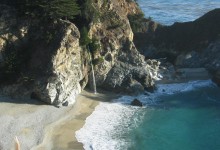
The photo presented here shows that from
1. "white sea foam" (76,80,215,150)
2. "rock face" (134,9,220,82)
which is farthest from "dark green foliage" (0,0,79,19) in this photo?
"rock face" (134,9,220,82)

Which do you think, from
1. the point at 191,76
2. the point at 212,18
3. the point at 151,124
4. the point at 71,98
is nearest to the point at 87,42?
the point at 71,98

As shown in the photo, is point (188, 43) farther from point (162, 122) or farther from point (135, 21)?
point (162, 122)

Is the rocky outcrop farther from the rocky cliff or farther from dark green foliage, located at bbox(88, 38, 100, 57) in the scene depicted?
dark green foliage, located at bbox(88, 38, 100, 57)

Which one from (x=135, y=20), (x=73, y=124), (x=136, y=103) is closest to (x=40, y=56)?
(x=73, y=124)

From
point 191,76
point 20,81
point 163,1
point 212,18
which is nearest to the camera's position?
point 20,81

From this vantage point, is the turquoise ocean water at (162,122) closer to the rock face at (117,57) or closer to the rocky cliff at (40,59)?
the rock face at (117,57)

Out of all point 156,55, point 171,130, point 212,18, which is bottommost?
point 171,130

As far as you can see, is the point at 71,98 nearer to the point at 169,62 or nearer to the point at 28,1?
the point at 28,1

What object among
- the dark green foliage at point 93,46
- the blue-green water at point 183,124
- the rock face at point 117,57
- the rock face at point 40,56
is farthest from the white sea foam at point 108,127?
the dark green foliage at point 93,46
